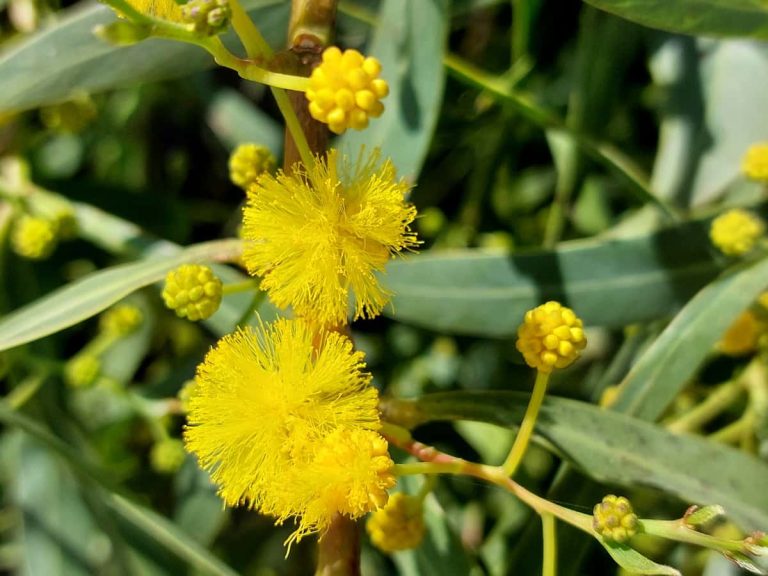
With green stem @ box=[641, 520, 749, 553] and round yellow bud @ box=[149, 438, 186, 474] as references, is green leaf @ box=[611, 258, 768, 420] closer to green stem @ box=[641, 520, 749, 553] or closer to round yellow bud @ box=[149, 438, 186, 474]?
green stem @ box=[641, 520, 749, 553]

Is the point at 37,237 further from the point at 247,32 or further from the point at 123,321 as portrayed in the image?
the point at 247,32

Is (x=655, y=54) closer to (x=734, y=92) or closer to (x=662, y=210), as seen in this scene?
(x=734, y=92)

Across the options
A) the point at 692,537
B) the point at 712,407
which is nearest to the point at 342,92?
the point at 692,537

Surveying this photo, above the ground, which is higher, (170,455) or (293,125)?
(293,125)

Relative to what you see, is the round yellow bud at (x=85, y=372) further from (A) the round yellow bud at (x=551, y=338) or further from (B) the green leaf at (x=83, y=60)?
(A) the round yellow bud at (x=551, y=338)

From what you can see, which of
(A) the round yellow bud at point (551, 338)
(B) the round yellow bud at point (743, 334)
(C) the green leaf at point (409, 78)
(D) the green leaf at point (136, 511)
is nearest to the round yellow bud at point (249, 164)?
(C) the green leaf at point (409, 78)

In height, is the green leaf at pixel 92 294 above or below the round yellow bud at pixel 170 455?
above

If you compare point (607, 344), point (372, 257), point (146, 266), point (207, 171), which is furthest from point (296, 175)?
point (207, 171)
